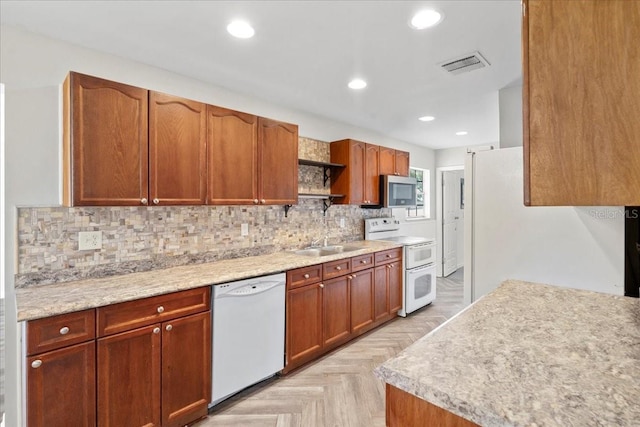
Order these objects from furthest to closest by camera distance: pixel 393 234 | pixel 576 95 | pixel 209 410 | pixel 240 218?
pixel 393 234 < pixel 240 218 < pixel 209 410 < pixel 576 95

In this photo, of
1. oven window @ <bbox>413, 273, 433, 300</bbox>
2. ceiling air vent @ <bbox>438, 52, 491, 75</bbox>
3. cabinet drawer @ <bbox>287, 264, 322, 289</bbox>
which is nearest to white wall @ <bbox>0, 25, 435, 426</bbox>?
cabinet drawer @ <bbox>287, 264, 322, 289</bbox>

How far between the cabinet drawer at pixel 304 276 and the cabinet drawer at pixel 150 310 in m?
0.70

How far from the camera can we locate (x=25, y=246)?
1.83 meters

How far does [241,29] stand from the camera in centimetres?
185

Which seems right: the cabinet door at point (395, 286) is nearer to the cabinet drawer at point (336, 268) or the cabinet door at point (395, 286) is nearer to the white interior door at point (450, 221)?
the cabinet drawer at point (336, 268)

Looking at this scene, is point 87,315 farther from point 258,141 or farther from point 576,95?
point 576,95

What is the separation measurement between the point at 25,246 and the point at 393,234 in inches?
155

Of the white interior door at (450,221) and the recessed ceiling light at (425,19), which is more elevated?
the recessed ceiling light at (425,19)

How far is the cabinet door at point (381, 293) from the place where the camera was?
11.3 ft

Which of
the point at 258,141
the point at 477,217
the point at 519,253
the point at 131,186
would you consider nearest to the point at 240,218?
the point at 258,141

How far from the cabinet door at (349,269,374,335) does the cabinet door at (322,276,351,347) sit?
0.26 feet

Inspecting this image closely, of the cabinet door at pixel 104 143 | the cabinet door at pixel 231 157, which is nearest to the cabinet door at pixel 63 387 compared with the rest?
the cabinet door at pixel 104 143

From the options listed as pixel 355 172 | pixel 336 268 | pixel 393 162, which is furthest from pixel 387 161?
pixel 336 268

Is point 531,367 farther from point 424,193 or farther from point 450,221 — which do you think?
point 450,221
